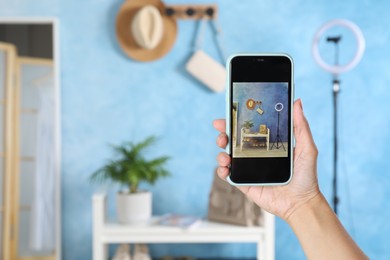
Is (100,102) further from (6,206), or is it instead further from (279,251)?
(279,251)

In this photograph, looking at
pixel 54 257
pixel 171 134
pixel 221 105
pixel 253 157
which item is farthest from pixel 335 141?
pixel 253 157

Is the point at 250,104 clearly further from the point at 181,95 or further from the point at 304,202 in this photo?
the point at 181,95

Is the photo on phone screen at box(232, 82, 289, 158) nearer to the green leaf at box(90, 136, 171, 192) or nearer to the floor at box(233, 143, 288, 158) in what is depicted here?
the floor at box(233, 143, 288, 158)

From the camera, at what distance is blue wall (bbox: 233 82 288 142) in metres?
1.07

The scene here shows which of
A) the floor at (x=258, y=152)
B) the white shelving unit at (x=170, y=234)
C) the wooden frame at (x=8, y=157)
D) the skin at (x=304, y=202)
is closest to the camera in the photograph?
the skin at (x=304, y=202)

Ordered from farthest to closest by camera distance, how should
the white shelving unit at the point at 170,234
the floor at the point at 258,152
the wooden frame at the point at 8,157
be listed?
the wooden frame at the point at 8,157 → the white shelving unit at the point at 170,234 → the floor at the point at 258,152

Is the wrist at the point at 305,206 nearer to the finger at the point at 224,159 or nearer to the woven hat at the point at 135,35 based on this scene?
the finger at the point at 224,159

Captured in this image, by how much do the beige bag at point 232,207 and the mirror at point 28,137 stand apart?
84cm

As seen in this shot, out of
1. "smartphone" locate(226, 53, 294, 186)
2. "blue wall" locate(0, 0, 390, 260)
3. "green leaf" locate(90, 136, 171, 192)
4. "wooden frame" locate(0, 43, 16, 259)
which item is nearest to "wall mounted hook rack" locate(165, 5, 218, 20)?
"blue wall" locate(0, 0, 390, 260)

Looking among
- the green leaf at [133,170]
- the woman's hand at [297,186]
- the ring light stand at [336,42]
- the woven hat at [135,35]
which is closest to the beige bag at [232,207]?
the green leaf at [133,170]

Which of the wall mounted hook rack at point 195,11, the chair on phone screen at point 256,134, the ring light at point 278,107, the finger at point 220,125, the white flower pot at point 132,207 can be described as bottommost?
the white flower pot at point 132,207

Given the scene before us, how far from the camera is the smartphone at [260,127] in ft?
3.50

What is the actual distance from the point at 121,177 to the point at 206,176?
1.81ft

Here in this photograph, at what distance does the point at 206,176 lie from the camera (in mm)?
2816
